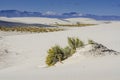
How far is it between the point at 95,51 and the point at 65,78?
368 centimetres

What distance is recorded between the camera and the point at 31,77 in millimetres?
8898

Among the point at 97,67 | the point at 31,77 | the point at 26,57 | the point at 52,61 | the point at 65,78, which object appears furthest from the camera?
the point at 26,57

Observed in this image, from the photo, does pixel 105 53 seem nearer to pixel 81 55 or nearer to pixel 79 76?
pixel 81 55

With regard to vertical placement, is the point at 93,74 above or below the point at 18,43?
above

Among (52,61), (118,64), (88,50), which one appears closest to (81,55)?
(88,50)

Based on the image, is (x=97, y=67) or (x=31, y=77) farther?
(x=97, y=67)

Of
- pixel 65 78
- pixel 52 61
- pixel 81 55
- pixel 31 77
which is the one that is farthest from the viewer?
pixel 52 61

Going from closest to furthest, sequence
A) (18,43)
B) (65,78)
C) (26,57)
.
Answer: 1. (65,78)
2. (26,57)
3. (18,43)

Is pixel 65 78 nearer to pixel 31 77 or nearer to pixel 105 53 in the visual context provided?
pixel 31 77

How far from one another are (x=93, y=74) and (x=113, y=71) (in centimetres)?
50

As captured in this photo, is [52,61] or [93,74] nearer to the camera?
[93,74]

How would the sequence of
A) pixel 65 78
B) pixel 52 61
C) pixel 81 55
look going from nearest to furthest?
1. pixel 65 78
2. pixel 81 55
3. pixel 52 61

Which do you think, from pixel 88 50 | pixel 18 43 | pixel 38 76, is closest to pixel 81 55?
pixel 88 50

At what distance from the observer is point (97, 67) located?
31.3 ft
